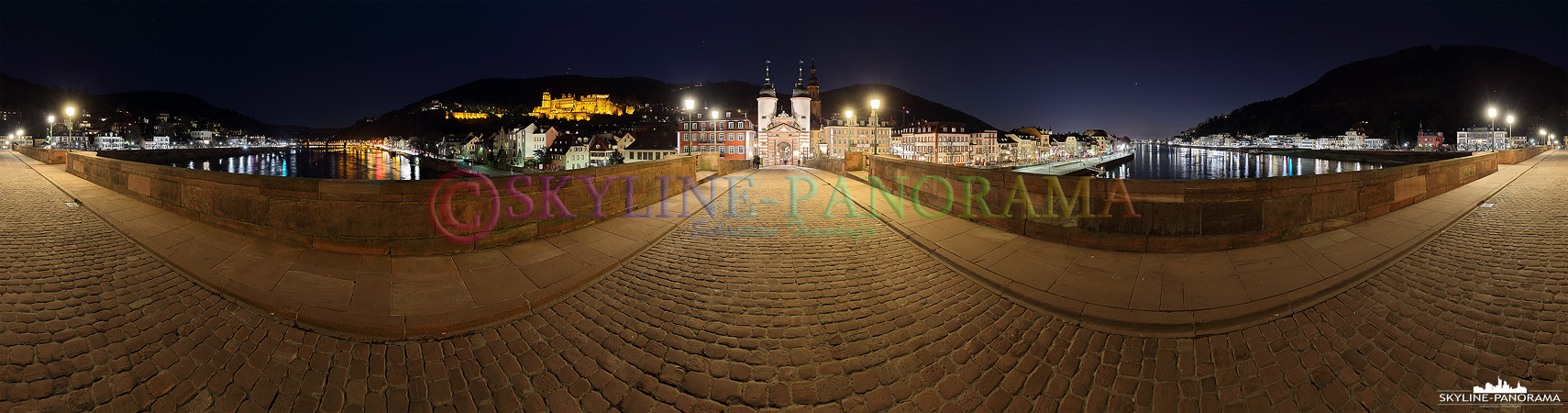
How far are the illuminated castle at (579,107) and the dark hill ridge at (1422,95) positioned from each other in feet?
615

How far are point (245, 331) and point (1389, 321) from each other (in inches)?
366

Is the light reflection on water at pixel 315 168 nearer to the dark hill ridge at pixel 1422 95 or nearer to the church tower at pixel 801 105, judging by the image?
the church tower at pixel 801 105

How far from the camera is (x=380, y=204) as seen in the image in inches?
272

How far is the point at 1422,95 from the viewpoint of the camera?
494 ft

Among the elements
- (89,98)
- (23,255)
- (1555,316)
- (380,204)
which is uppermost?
(89,98)

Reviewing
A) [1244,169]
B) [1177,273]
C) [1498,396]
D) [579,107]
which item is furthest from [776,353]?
[579,107]

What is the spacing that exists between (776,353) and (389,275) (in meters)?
4.45

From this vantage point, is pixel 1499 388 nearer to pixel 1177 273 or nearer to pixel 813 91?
pixel 1177 273

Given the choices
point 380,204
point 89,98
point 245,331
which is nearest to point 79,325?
point 245,331

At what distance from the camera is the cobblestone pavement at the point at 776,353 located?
142 inches

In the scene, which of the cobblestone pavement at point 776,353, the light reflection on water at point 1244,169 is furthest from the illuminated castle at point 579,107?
the cobblestone pavement at point 776,353

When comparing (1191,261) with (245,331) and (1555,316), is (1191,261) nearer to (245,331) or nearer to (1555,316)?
(1555,316)

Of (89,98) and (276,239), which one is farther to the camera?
(89,98)

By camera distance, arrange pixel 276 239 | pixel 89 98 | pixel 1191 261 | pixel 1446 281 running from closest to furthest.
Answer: pixel 1446 281 → pixel 1191 261 → pixel 276 239 → pixel 89 98
